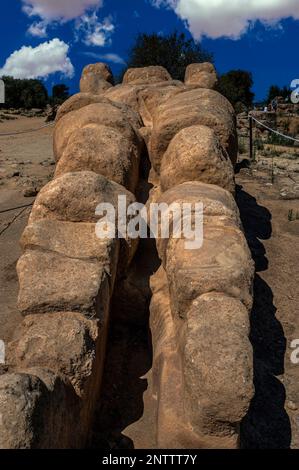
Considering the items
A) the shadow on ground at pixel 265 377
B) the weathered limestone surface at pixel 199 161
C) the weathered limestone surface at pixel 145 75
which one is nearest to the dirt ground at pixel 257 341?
the shadow on ground at pixel 265 377

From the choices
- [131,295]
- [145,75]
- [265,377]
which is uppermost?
[145,75]

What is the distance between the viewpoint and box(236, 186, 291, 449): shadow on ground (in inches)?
123

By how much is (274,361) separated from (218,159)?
1.79m

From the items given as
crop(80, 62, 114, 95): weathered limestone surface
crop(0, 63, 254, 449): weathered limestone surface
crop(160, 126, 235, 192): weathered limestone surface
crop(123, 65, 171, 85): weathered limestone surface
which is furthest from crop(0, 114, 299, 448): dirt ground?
crop(123, 65, 171, 85): weathered limestone surface

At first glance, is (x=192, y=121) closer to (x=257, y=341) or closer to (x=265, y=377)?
(x=257, y=341)

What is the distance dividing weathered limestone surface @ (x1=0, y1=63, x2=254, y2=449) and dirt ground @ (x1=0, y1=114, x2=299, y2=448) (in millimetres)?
201

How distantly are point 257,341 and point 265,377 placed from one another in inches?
18.1

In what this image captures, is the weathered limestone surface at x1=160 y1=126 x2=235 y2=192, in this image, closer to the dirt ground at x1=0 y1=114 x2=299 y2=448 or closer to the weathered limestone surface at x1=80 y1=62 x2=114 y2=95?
the dirt ground at x1=0 y1=114 x2=299 y2=448

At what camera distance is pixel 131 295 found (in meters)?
4.05

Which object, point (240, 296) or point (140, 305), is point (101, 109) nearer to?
point (140, 305)

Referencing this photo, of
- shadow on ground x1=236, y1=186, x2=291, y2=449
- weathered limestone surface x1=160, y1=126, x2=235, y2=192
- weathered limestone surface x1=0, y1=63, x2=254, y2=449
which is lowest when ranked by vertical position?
shadow on ground x1=236, y1=186, x2=291, y2=449

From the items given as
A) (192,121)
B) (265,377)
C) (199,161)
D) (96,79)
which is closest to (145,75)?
(96,79)

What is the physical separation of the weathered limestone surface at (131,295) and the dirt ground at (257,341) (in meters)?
0.20

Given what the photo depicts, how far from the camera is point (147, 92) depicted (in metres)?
6.77
